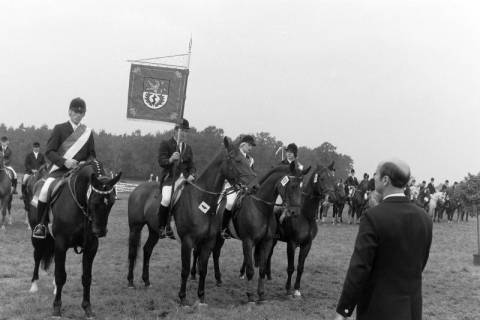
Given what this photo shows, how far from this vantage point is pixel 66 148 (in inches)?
280

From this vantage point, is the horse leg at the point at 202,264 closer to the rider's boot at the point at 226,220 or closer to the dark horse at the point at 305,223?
the rider's boot at the point at 226,220

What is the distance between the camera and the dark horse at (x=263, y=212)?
8172mm

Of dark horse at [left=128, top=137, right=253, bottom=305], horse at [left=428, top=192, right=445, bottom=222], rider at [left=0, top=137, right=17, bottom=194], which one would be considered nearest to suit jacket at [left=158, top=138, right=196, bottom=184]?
dark horse at [left=128, top=137, right=253, bottom=305]

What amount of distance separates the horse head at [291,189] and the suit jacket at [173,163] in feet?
5.91

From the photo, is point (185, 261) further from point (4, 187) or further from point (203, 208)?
point (4, 187)

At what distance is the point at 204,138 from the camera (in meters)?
62.0

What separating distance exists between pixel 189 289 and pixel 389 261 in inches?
248

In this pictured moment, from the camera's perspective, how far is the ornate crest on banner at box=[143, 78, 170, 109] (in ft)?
35.5

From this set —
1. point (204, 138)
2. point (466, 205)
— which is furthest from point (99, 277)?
point (204, 138)

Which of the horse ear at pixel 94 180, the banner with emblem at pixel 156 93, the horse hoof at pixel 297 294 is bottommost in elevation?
the horse hoof at pixel 297 294

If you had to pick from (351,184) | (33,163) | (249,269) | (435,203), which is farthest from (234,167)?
(435,203)

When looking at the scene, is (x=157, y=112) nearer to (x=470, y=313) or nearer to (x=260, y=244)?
(x=260, y=244)

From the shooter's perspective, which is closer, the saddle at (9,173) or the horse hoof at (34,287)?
the horse hoof at (34,287)

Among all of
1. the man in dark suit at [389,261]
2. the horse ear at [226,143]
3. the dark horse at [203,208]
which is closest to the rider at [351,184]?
the dark horse at [203,208]
